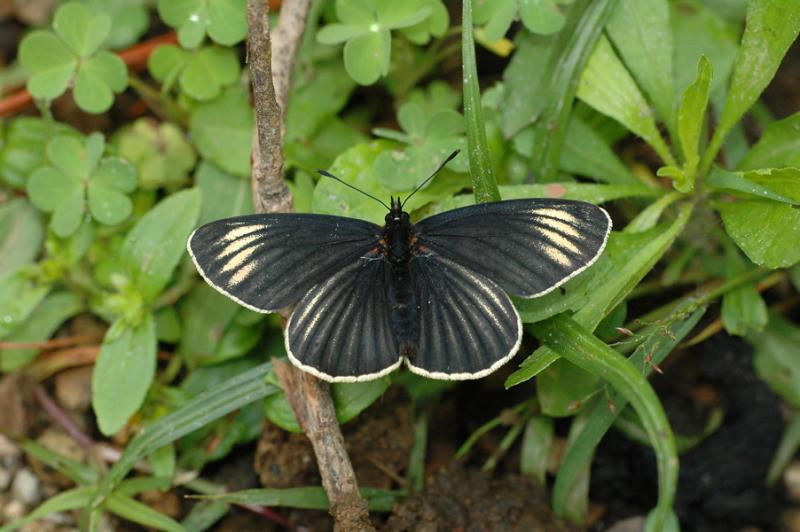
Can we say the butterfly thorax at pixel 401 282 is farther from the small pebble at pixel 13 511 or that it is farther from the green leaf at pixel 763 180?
the small pebble at pixel 13 511

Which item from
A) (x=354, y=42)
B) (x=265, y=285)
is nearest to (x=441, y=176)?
(x=354, y=42)

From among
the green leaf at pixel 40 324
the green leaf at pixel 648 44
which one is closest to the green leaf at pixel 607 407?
the green leaf at pixel 648 44

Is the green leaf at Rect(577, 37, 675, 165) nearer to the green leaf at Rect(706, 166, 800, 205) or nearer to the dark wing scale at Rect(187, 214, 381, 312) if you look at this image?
the green leaf at Rect(706, 166, 800, 205)

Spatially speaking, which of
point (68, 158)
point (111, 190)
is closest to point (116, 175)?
point (111, 190)

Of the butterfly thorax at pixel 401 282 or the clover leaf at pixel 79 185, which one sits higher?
the clover leaf at pixel 79 185

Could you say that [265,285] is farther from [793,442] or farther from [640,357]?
[793,442]

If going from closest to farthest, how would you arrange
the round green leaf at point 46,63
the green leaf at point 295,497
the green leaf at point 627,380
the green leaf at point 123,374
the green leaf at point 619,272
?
the green leaf at point 627,380
the green leaf at point 619,272
the green leaf at point 295,497
the green leaf at point 123,374
the round green leaf at point 46,63
